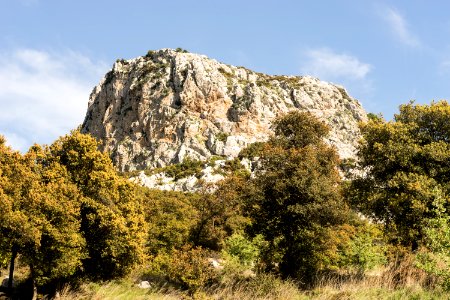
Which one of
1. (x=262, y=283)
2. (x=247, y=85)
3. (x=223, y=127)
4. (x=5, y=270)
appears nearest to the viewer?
(x=262, y=283)

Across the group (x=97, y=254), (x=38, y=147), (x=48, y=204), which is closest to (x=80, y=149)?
(x=38, y=147)

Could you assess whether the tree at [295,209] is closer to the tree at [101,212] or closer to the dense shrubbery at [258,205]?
the dense shrubbery at [258,205]

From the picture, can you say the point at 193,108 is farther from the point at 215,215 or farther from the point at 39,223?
the point at 39,223

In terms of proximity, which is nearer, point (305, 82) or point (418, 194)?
point (418, 194)

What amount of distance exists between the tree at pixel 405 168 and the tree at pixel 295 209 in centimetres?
228

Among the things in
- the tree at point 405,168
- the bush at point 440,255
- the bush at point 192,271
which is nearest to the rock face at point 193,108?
the tree at point 405,168

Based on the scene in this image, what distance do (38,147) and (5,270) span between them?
48.4ft

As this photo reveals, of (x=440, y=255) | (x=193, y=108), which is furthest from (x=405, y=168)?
(x=193, y=108)

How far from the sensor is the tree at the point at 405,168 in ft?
64.1

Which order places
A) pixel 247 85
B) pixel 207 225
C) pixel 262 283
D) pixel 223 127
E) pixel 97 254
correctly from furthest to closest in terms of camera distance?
1. pixel 247 85
2. pixel 223 127
3. pixel 207 225
4. pixel 97 254
5. pixel 262 283

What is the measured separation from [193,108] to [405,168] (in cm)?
10763

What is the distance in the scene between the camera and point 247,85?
134 metres

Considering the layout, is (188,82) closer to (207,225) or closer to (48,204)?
(207,225)

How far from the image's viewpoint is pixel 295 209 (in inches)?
811
